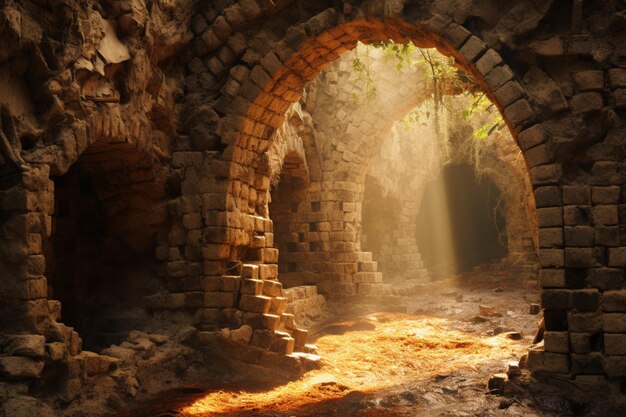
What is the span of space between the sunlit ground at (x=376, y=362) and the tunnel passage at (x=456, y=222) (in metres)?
9.59

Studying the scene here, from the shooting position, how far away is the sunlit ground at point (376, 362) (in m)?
5.74

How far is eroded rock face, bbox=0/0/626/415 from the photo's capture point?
4773 mm

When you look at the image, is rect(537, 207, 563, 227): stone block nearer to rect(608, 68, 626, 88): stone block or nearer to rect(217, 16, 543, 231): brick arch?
rect(217, 16, 543, 231): brick arch

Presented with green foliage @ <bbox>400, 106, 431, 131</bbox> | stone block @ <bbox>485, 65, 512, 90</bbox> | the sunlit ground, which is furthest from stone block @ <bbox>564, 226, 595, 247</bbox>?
green foliage @ <bbox>400, 106, 431, 131</bbox>

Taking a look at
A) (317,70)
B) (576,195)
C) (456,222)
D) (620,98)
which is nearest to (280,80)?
(317,70)

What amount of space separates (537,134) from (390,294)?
6.18 m

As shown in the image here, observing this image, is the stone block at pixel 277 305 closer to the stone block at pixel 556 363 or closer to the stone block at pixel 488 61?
the stone block at pixel 556 363

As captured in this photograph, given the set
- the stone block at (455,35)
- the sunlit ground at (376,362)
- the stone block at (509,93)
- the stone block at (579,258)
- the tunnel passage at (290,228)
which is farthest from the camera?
the tunnel passage at (290,228)

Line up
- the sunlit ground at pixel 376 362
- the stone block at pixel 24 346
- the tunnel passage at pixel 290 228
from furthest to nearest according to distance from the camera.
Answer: the tunnel passage at pixel 290 228
the sunlit ground at pixel 376 362
the stone block at pixel 24 346

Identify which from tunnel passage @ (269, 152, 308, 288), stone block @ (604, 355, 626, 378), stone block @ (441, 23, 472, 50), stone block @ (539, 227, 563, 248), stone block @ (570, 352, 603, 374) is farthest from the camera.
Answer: tunnel passage @ (269, 152, 308, 288)

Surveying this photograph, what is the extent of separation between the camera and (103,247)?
289 inches

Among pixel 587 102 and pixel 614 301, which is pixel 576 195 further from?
pixel 614 301

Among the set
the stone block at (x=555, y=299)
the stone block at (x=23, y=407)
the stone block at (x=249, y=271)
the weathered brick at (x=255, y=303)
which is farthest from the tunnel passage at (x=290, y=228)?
the stone block at (x=23, y=407)

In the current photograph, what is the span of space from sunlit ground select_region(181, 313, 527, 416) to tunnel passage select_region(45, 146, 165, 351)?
1690mm
